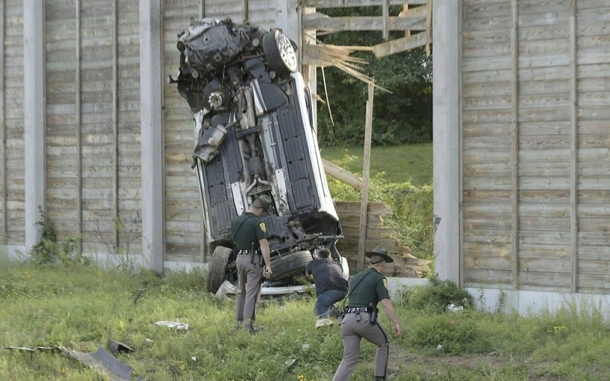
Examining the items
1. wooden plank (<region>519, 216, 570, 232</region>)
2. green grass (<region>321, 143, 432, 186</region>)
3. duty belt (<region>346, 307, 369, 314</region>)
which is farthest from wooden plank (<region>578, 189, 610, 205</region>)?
green grass (<region>321, 143, 432, 186</region>)

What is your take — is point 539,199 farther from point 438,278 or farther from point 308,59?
point 308,59

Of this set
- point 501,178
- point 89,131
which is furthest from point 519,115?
point 89,131

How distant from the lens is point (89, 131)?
1812cm

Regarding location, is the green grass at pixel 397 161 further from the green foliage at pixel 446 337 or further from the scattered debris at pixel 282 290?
the green foliage at pixel 446 337

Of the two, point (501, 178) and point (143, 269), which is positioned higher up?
point (501, 178)

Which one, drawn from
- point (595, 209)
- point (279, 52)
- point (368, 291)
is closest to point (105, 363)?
point (368, 291)

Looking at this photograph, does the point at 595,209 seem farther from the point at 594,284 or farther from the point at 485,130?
the point at 485,130

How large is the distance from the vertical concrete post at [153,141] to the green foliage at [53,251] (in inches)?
59.4

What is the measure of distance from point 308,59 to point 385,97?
13731mm

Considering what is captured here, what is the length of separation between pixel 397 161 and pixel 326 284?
535 inches

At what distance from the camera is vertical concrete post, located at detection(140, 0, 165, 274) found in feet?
55.9

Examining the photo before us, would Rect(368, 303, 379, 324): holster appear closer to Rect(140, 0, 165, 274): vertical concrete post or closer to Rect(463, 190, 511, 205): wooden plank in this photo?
Rect(463, 190, 511, 205): wooden plank

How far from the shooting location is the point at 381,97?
29.6m

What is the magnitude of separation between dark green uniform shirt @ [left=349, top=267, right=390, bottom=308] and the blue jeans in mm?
2836
